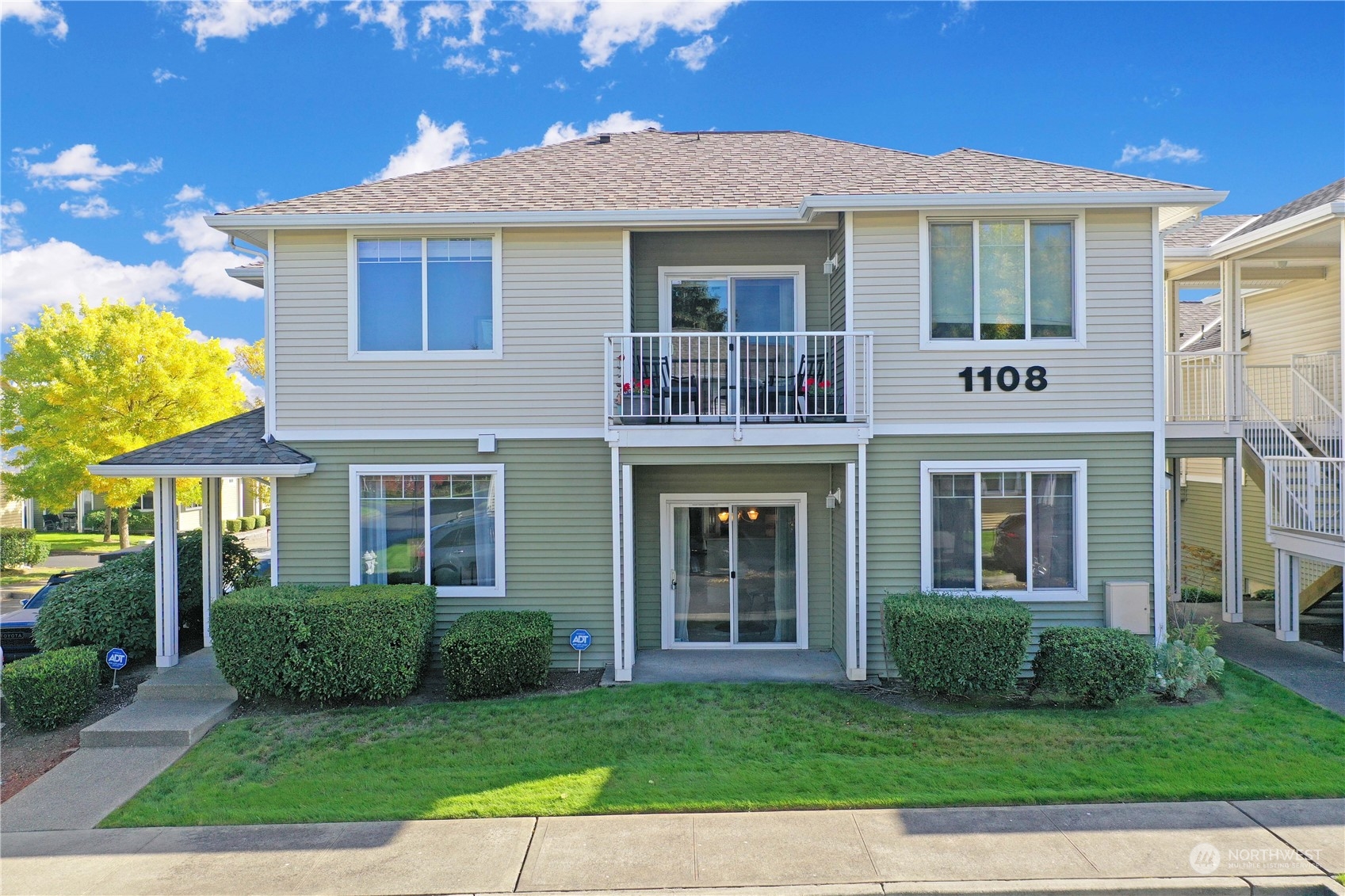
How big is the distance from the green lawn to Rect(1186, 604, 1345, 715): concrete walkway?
0.38 metres

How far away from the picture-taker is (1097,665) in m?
7.67

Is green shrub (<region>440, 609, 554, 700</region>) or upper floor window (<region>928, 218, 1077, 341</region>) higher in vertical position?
upper floor window (<region>928, 218, 1077, 341</region>)

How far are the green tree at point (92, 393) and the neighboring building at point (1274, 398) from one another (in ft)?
69.8

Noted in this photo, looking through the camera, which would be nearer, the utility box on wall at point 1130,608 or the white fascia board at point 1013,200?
the white fascia board at point 1013,200

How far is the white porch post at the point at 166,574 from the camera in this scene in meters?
9.04

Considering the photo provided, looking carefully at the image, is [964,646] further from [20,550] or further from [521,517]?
[20,550]

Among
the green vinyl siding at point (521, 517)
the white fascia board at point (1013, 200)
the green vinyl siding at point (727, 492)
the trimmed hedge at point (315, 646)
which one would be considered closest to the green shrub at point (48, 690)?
the trimmed hedge at point (315, 646)

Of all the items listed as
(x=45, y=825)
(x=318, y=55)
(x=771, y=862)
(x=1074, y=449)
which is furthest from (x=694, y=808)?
(x=318, y=55)

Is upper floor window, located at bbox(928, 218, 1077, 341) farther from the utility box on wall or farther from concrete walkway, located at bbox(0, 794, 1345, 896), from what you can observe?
concrete walkway, located at bbox(0, 794, 1345, 896)

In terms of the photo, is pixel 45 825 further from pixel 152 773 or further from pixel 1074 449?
pixel 1074 449

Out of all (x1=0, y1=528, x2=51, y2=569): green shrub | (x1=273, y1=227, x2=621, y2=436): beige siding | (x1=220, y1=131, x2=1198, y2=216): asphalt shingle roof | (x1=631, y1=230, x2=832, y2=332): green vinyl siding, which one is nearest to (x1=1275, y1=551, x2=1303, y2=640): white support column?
(x1=220, y1=131, x2=1198, y2=216): asphalt shingle roof

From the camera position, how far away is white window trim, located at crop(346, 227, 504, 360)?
9.19m

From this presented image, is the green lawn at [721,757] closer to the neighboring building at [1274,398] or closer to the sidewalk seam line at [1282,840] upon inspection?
Result: the sidewalk seam line at [1282,840]

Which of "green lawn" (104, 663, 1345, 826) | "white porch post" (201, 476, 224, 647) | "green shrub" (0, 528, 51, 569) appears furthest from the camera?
"green shrub" (0, 528, 51, 569)
